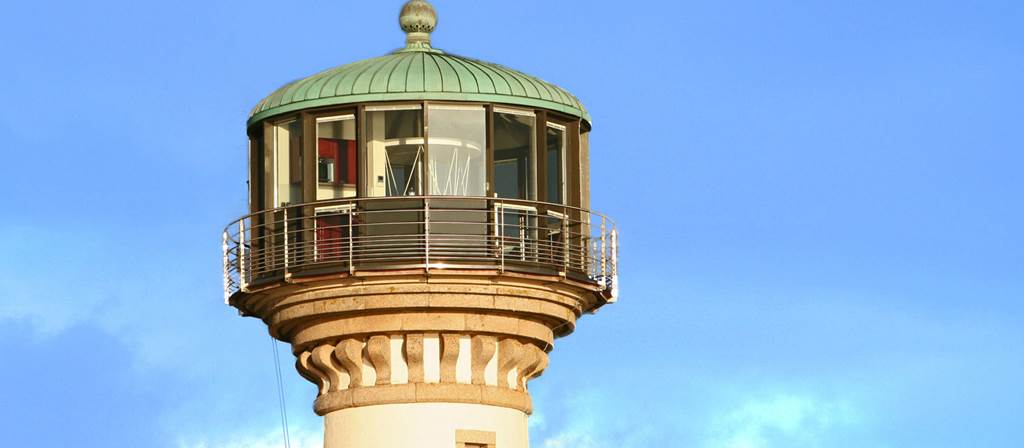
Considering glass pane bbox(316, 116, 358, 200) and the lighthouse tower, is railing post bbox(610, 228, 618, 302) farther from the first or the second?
glass pane bbox(316, 116, 358, 200)

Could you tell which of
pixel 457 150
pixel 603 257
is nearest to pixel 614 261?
pixel 603 257

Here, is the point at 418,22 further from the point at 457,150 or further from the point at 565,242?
the point at 565,242

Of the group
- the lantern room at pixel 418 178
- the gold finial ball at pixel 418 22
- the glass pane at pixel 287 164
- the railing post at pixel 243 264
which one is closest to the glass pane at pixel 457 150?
the lantern room at pixel 418 178

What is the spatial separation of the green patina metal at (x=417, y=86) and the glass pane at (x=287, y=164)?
317mm

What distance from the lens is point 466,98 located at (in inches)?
1773

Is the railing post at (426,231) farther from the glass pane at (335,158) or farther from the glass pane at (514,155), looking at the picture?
the glass pane at (514,155)

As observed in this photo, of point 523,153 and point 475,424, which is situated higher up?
point 523,153

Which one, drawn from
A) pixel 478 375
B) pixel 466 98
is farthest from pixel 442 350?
pixel 466 98


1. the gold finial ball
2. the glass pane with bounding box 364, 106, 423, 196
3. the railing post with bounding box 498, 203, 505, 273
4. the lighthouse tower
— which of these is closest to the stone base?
the lighthouse tower

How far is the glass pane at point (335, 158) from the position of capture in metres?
45.2

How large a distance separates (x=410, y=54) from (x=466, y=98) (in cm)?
190

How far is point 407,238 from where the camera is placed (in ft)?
146

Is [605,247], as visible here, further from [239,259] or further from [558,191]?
[239,259]

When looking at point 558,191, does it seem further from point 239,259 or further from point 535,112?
point 239,259
